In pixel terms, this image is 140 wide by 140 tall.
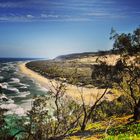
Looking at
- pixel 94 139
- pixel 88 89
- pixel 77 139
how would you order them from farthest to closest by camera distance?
pixel 88 89 → pixel 77 139 → pixel 94 139

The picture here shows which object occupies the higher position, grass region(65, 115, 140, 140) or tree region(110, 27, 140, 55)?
tree region(110, 27, 140, 55)

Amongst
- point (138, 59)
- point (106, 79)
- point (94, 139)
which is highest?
point (138, 59)

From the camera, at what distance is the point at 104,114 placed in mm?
64500

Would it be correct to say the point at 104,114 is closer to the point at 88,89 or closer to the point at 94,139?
the point at 94,139

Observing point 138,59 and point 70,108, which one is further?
point 70,108

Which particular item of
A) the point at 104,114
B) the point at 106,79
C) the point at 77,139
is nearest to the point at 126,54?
the point at 106,79

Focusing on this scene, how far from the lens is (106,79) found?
4434cm

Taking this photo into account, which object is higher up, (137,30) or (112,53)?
(137,30)

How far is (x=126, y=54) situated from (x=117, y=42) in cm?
183

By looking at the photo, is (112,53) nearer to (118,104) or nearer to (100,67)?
(100,67)

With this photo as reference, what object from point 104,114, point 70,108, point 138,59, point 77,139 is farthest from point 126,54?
point 104,114

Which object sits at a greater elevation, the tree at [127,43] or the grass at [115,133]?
the tree at [127,43]

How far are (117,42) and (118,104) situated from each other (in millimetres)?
33313

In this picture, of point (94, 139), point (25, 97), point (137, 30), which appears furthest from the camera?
point (25, 97)
